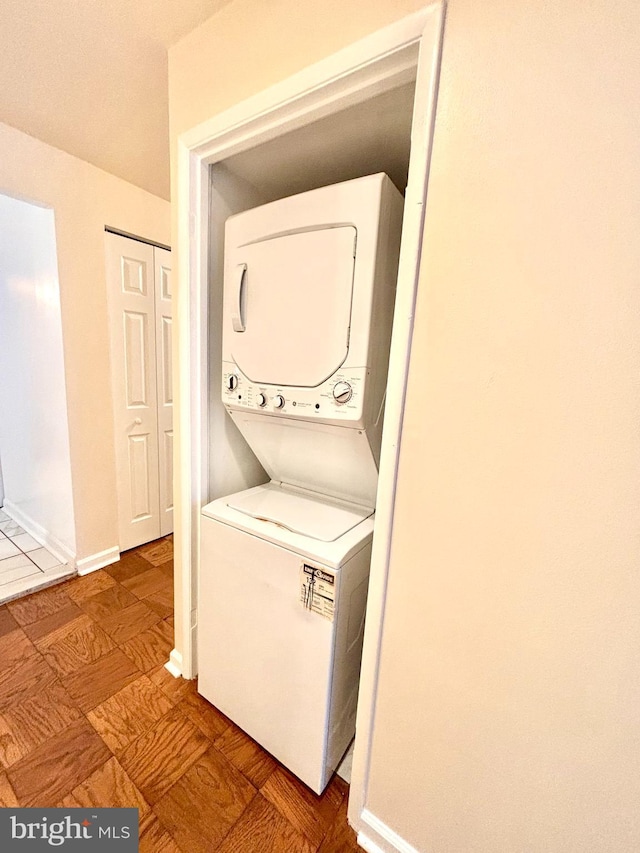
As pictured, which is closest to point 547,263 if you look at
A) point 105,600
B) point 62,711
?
point 62,711

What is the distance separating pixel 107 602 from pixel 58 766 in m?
0.91

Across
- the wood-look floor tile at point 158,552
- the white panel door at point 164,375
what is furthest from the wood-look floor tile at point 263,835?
the white panel door at point 164,375

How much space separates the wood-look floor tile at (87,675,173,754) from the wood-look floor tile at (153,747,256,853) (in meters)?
0.28

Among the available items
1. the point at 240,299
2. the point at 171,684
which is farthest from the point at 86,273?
the point at 171,684

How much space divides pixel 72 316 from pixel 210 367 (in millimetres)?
1195

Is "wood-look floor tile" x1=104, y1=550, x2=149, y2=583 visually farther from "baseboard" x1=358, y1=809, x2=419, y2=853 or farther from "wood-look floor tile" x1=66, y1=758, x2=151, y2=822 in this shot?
"baseboard" x1=358, y1=809, x2=419, y2=853

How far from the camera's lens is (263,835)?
1007 mm

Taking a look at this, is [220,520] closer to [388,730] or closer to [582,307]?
[388,730]

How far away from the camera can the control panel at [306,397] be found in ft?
3.11

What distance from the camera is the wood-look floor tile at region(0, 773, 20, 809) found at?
3.36 ft

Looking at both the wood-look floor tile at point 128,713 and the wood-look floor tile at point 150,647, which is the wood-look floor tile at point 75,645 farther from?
the wood-look floor tile at point 128,713

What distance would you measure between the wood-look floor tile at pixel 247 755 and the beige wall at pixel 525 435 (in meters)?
0.63

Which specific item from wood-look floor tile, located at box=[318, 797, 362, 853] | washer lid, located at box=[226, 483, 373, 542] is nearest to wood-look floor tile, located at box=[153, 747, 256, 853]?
wood-look floor tile, located at box=[318, 797, 362, 853]

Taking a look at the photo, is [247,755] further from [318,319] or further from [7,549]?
[7,549]
